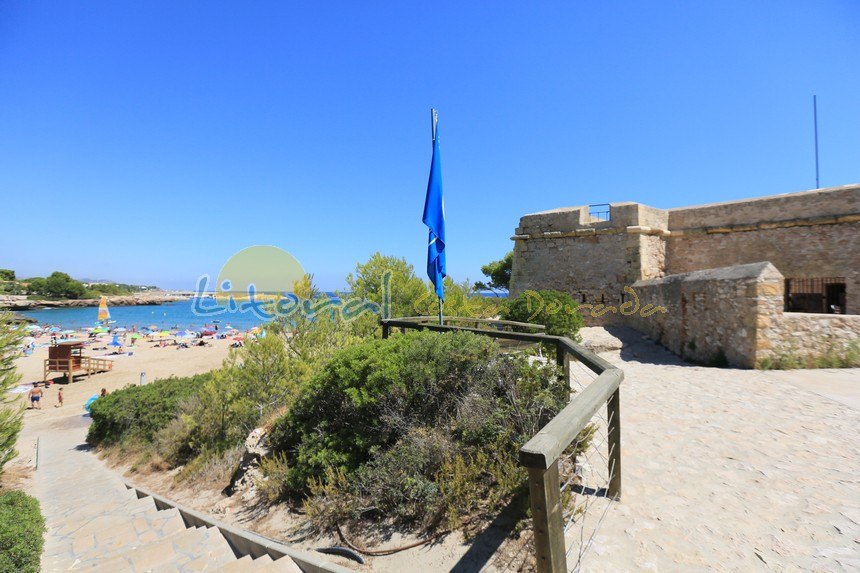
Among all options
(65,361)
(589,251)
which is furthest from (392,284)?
(65,361)

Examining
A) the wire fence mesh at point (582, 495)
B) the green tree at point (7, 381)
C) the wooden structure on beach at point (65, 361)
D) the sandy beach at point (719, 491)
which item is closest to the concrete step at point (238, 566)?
the sandy beach at point (719, 491)

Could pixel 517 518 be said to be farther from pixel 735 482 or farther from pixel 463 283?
pixel 463 283

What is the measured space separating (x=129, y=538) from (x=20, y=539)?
103 centimetres

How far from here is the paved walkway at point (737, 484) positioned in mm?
2305

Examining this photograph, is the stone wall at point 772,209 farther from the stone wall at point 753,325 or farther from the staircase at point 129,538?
the staircase at point 129,538

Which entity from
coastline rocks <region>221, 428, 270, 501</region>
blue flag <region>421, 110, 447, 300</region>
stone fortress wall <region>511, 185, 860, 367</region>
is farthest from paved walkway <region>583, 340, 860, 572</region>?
coastline rocks <region>221, 428, 270, 501</region>

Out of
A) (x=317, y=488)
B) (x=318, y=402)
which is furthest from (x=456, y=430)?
(x=318, y=402)

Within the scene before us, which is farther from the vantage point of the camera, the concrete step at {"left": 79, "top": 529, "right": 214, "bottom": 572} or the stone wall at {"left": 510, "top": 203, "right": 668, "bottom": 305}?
the stone wall at {"left": 510, "top": 203, "right": 668, "bottom": 305}

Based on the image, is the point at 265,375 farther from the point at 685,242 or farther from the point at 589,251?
the point at 685,242

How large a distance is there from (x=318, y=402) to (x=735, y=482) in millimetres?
4151

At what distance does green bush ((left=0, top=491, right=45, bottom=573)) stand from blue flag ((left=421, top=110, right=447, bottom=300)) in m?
4.81

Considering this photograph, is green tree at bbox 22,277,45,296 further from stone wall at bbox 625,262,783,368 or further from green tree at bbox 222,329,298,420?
stone wall at bbox 625,262,783,368

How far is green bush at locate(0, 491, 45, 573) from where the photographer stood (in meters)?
3.26

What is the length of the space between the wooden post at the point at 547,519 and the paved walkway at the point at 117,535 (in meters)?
2.26
